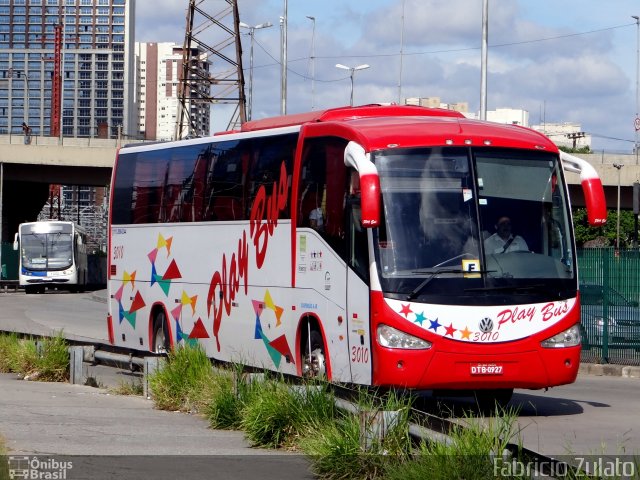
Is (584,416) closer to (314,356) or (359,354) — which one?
(359,354)

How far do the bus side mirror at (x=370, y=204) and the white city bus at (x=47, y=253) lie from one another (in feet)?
167

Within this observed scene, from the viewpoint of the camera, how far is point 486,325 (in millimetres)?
12695

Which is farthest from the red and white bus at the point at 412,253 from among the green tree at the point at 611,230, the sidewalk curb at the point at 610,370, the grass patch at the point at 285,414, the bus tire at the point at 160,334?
the green tree at the point at 611,230

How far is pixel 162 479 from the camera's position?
8.58 metres

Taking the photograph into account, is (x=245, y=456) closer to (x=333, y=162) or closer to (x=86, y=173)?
(x=333, y=162)

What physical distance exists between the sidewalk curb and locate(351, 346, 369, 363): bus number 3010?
8999 millimetres

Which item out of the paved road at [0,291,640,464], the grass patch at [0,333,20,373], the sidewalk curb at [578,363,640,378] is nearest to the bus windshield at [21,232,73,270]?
the grass patch at [0,333,20,373]

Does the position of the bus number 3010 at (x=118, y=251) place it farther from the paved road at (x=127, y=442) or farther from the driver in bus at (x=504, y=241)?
the driver in bus at (x=504, y=241)

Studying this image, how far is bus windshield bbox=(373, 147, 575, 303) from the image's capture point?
12.8 meters

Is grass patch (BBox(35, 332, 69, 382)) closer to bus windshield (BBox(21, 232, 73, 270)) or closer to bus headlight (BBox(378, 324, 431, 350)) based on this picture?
bus headlight (BBox(378, 324, 431, 350))

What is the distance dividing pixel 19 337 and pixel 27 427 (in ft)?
27.5

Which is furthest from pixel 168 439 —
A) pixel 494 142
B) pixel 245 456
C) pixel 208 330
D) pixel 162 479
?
pixel 208 330

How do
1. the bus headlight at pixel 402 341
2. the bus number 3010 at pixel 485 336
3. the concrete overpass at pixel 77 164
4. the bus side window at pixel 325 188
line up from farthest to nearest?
the concrete overpass at pixel 77 164
the bus side window at pixel 325 188
the bus number 3010 at pixel 485 336
the bus headlight at pixel 402 341

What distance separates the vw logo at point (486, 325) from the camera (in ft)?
41.6
